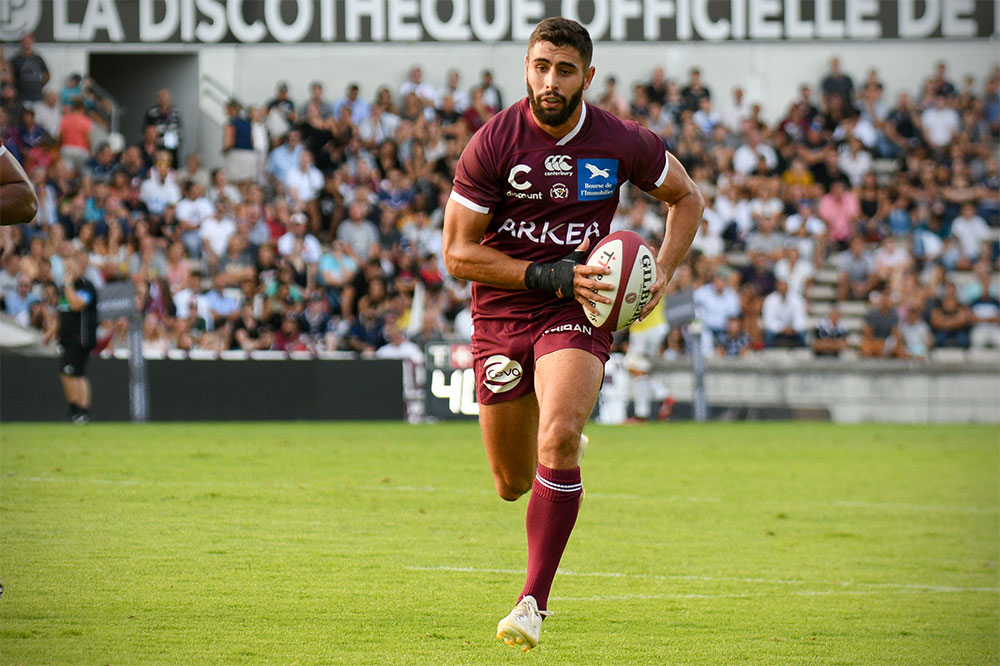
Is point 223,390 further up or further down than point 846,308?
further down

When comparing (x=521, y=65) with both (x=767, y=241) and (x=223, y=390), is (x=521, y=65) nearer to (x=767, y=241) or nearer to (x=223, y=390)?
(x=767, y=241)

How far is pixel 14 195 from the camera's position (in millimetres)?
5805

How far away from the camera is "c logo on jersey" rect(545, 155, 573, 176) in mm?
6625

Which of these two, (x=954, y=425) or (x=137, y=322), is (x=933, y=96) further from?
(x=137, y=322)

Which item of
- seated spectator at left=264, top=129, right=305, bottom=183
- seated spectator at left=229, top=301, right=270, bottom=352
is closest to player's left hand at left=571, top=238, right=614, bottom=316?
seated spectator at left=229, top=301, right=270, bottom=352

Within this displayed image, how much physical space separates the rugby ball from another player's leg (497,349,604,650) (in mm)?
242

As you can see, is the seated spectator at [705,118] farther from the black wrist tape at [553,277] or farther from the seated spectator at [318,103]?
the black wrist tape at [553,277]

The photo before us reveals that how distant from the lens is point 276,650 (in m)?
5.92

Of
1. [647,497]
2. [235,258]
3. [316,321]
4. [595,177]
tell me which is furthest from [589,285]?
[235,258]

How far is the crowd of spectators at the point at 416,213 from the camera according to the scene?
69.8 ft

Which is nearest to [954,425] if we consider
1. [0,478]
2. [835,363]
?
[835,363]

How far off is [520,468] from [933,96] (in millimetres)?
22329

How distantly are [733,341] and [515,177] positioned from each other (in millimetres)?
16596

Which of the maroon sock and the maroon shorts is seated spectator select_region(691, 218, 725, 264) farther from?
the maroon sock
